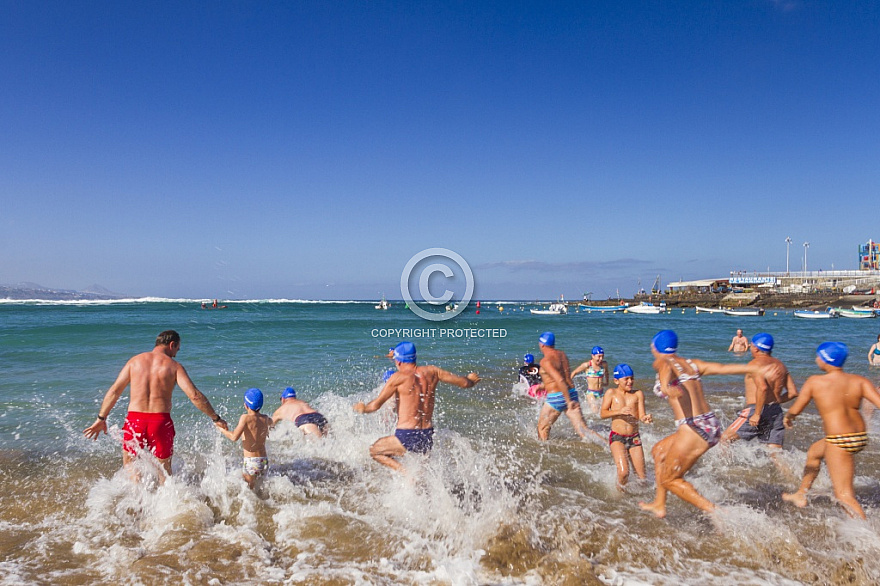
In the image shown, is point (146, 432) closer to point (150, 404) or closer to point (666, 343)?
point (150, 404)

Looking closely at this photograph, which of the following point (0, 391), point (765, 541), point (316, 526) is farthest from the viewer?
point (0, 391)

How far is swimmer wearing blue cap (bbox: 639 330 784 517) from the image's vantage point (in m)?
4.57

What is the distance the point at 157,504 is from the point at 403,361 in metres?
3.02

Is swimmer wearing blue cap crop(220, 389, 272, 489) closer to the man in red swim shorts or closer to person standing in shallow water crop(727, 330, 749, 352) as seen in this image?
the man in red swim shorts

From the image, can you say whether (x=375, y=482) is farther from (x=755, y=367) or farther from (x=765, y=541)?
(x=755, y=367)

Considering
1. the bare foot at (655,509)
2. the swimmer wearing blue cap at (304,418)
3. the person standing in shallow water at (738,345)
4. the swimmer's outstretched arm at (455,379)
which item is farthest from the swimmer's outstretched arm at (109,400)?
the person standing in shallow water at (738,345)

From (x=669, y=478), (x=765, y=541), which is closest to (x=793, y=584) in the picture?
(x=765, y=541)

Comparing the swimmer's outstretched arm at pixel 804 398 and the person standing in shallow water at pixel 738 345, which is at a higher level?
the swimmer's outstretched arm at pixel 804 398

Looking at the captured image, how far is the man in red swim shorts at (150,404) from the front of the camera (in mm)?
5277

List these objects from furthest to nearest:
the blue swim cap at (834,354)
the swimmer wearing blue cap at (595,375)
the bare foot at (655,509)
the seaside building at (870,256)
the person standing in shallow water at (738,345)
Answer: the seaside building at (870,256)
the person standing in shallow water at (738,345)
the swimmer wearing blue cap at (595,375)
the bare foot at (655,509)
the blue swim cap at (834,354)

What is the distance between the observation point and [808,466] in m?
5.24

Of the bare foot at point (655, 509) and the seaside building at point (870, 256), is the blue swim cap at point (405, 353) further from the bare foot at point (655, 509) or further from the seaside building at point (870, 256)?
the seaside building at point (870, 256)

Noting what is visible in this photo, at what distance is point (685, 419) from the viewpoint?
15.1 ft

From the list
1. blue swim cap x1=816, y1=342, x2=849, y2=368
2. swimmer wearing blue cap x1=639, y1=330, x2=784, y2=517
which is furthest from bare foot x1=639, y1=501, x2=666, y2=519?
blue swim cap x1=816, y1=342, x2=849, y2=368
